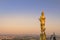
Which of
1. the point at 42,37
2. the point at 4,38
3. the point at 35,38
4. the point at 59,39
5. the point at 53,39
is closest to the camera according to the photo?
the point at 42,37

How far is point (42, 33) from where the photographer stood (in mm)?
2121

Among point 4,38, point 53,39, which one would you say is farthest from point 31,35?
point 53,39

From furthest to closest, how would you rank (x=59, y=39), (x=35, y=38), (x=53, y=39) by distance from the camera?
(x=35, y=38), (x=59, y=39), (x=53, y=39)

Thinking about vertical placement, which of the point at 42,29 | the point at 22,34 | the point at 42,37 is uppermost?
the point at 22,34

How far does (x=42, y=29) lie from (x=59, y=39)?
1.20 meters

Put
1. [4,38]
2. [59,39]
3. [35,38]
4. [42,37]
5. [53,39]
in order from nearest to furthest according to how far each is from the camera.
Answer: [42,37], [53,39], [59,39], [35,38], [4,38]

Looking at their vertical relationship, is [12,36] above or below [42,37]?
above

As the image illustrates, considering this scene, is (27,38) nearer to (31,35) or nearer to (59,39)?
(31,35)

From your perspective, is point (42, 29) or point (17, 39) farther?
point (17, 39)

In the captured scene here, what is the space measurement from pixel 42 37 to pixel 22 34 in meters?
1.75

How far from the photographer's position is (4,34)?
388 centimetres

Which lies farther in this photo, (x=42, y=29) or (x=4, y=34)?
(x=4, y=34)

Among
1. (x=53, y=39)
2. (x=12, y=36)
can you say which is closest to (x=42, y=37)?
(x=53, y=39)

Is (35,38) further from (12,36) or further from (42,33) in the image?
(42,33)
